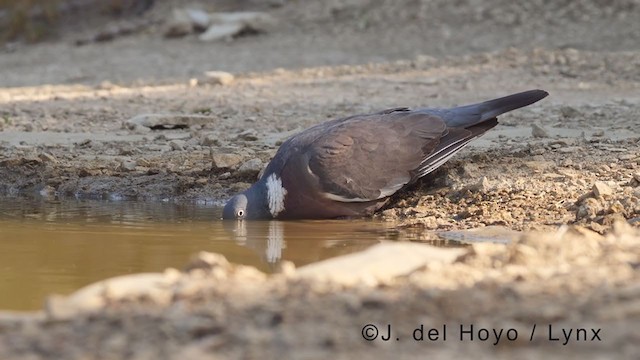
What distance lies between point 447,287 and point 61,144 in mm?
5171

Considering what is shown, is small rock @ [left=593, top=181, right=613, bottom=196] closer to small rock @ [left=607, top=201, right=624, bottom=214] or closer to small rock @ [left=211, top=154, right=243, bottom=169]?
small rock @ [left=607, top=201, right=624, bottom=214]

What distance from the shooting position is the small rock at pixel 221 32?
1378 centimetres

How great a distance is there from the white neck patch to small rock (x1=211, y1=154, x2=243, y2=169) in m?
1.16

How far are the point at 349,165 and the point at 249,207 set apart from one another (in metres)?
0.60

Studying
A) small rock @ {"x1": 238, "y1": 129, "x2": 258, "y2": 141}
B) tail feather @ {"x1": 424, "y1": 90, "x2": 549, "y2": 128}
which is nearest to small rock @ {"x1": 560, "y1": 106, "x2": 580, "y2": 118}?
tail feather @ {"x1": 424, "y1": 90, "x2": 549, "y2": 128}

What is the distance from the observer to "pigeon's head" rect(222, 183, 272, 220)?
616 cm

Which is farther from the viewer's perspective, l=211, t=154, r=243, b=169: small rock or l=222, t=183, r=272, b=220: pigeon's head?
l=211, t=154, r=243, b=169: small rock

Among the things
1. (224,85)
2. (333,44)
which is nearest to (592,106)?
(224,85)

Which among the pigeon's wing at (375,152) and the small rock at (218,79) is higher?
the small rock at (218,79)

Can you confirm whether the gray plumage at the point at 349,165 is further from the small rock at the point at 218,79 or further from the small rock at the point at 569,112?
the small rock at the point at 218,79

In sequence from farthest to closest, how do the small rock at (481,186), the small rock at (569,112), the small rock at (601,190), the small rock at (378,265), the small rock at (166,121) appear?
the small rock at (166,121)
the small rock at (569,112)
the small rock at (481,186)
the small rock at (601,190)
the small rock at (378,265)

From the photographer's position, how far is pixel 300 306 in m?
3.26

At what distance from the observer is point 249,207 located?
6.18 meters

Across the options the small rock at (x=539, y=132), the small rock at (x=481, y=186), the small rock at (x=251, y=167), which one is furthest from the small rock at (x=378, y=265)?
the small rock at (x=539, y=132)
